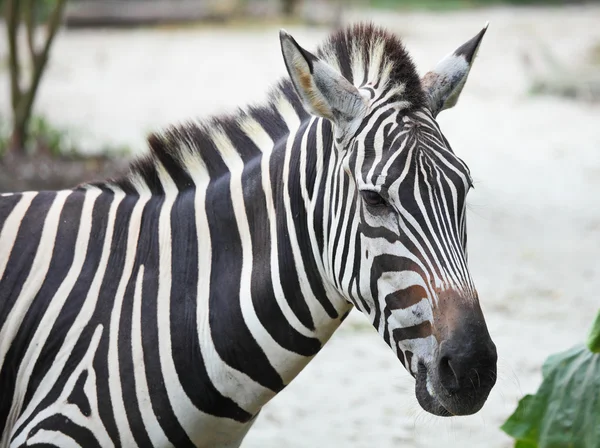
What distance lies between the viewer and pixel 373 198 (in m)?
2.56

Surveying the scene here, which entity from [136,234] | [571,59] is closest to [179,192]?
[136,234]

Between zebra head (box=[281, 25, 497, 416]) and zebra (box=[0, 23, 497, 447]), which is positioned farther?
zebra (box=[0, 23, 497, 447])

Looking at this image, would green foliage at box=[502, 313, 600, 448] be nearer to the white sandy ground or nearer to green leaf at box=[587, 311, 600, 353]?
green leaf at box=[587, 311, 600, 353]

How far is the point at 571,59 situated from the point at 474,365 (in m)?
17.6

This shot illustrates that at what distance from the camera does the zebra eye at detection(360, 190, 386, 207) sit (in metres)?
2.55

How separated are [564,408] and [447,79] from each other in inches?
64.0

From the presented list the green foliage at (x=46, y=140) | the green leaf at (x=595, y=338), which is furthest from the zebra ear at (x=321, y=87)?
the green foliage at (x=46, y=140)

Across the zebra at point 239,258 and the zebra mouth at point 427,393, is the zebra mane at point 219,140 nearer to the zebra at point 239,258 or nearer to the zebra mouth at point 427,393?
the zebra at point 239,258

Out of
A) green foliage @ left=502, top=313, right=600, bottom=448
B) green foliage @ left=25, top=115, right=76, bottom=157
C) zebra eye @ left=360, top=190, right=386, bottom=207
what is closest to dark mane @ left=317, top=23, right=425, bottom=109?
zebra eye @ left=360, top=190, right=386, bottom=207

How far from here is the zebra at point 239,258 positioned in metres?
2.55

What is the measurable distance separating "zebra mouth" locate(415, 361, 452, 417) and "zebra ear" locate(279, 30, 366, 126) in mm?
816

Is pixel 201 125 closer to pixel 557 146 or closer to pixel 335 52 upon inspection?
pixel 335 52

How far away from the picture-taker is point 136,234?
2.98 meters

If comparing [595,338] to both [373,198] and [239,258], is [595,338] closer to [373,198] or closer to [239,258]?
[373,198]
